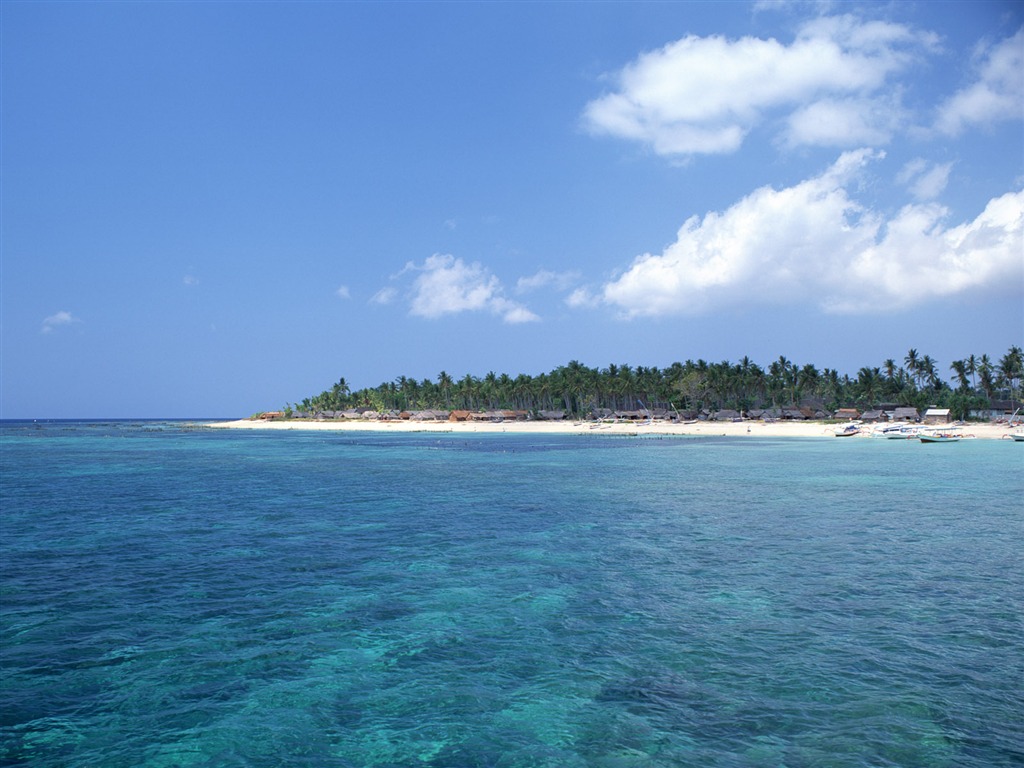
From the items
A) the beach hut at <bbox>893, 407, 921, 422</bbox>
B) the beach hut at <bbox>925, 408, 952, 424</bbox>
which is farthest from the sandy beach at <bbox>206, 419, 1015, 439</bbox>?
the beach hut at <bbox>893, 407, 921, 422</bbox>

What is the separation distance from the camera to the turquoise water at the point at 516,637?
8.80 meters

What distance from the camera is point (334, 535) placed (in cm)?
2362

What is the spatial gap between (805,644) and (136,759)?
10.9 m

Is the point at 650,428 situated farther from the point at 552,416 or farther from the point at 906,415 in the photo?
the point at 906,415

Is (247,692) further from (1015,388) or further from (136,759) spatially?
(1015,388)

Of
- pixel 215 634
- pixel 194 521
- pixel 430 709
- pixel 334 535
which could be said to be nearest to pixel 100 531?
pixel 194 521

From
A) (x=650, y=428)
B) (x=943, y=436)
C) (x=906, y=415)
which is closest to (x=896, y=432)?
(x=943, y=436)

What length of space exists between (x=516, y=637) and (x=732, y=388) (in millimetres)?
138678

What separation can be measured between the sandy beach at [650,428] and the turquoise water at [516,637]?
81.6m

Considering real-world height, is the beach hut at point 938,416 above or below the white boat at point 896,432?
above

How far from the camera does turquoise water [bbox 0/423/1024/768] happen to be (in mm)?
8805

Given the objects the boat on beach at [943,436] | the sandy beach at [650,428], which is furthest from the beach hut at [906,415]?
the boat on beach at [943,436]

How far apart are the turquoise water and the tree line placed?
117 metres

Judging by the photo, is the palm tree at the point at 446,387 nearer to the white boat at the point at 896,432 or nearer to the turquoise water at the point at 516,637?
the white boat at the point at 896,432
